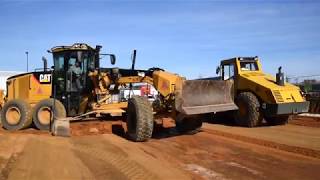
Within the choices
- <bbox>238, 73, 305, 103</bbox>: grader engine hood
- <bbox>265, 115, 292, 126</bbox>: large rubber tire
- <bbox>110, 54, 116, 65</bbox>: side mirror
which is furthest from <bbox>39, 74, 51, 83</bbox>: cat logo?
<bbox>265, 115, 292, 126</bbox>: large rubber tire

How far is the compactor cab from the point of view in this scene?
1619 cm

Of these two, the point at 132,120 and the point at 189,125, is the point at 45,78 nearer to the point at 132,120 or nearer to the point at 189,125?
the point at 132,120

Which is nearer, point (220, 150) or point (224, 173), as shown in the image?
point (224, 173)

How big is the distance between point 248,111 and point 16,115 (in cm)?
797

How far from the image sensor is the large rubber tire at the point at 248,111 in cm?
1653

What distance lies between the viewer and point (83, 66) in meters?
16.1

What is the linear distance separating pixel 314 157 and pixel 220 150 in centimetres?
218

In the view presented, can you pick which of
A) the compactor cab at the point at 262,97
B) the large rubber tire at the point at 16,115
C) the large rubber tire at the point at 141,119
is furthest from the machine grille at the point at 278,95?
the large rubber tire at the point at 16,115

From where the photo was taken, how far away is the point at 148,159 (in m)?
9.96

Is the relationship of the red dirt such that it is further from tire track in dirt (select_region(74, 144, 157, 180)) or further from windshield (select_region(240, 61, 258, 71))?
tire track in dirt (select_region(74, 144, 157, 180))

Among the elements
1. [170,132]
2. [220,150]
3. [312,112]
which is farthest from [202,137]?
[312,112]

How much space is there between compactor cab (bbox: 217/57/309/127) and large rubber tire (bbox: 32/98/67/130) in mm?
6287

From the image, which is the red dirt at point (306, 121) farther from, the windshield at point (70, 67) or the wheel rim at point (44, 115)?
the wheel rim at point (44, 115)

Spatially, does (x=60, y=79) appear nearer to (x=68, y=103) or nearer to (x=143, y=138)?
(x=68, y=103)
